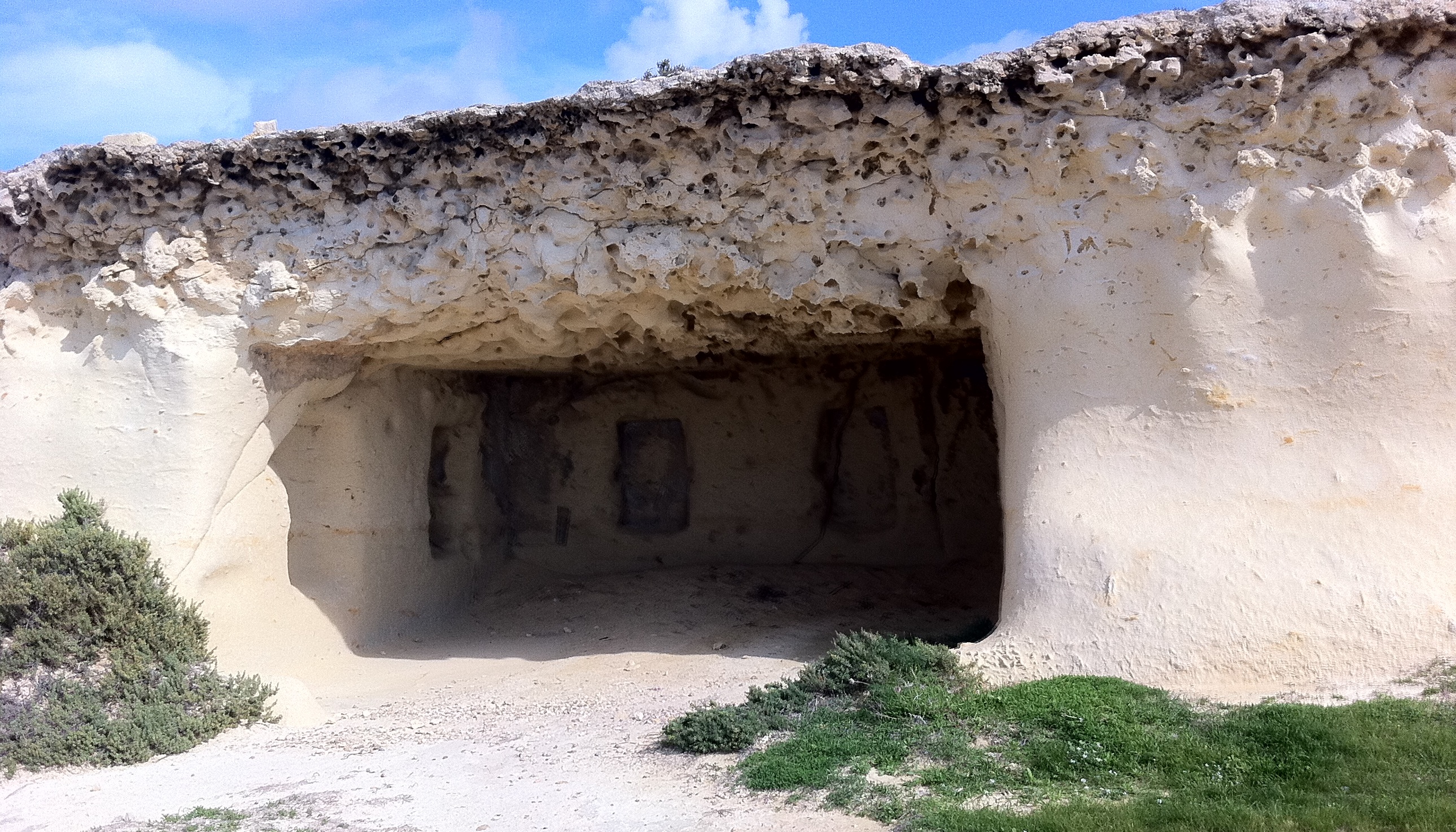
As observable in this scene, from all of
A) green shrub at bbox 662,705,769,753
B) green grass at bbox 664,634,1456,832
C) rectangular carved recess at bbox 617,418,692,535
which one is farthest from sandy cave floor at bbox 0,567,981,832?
rectangular carved recess at bbox 617,418,692,535

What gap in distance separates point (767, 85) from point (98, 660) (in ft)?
14.9

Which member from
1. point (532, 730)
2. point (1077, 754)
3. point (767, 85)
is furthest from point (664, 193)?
point (1077, 754)

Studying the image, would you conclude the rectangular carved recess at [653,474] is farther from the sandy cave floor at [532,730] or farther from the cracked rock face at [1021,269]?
the cracked rock face at [1021,269]

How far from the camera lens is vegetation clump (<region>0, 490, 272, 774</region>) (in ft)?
17.7

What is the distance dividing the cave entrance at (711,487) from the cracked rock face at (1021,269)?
6.37 feet

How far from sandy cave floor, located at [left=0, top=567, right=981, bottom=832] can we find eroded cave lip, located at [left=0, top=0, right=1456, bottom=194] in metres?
3.14

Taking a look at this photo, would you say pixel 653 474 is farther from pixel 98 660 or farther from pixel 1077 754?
pixel 1077 754

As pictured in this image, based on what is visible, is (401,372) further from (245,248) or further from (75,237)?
(75,237)

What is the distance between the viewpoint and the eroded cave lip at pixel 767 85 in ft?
17.9

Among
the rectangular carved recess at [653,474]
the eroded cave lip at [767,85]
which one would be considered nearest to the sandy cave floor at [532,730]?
the rectangular carved recess at [653,474]

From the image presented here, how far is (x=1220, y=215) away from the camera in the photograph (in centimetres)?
558

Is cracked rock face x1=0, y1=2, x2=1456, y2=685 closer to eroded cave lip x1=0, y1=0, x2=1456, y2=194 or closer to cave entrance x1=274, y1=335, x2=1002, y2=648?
eroded cave lip x1=0, y1=0, x2=1456, y2=194

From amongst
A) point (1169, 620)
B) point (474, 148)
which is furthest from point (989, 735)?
point (474, 148)

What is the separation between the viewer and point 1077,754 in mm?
4348
